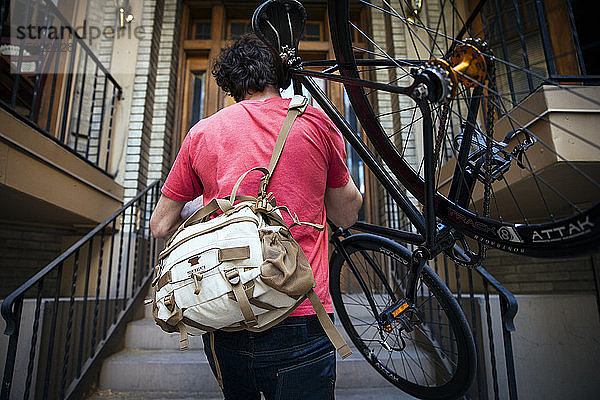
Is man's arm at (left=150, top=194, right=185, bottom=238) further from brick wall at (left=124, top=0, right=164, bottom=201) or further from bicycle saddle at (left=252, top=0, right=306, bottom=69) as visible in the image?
brick wall at (left=124, top=0, right=164, bottom=201)

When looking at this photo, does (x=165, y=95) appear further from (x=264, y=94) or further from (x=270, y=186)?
(x=270, y=186)

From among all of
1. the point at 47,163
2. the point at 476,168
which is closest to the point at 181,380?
the point at 47,163

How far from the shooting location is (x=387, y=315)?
4.98 ft

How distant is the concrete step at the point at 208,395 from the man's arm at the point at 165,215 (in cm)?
172

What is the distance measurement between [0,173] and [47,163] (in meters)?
0.50

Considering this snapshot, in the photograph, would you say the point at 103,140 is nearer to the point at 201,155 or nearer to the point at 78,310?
the point at 78,310

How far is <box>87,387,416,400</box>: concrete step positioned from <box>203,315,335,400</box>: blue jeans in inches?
64.8

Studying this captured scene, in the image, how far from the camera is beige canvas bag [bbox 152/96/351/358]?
0.89 metres

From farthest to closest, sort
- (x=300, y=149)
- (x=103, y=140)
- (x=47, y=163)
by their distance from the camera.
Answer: (x=103, y=140) → (x=47, y=163) → (x=300, y=149)

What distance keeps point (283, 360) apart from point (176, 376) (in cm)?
196

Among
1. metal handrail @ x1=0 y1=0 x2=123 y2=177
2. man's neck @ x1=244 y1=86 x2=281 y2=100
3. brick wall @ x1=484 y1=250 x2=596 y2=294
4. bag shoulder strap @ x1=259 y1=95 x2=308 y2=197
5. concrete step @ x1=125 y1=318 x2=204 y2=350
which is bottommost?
concrete step @ x1=125 y1=318 x2=204 y2=350

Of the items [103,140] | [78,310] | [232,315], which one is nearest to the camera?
[232,315]

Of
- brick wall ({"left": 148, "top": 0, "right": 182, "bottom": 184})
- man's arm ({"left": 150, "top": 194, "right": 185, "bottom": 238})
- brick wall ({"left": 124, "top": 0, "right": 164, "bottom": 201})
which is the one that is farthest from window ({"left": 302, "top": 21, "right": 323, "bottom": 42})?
man's arm ({"left": 150, "top": 194, "right": 185, "bottom": 238})

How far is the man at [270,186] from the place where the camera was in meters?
0.98
